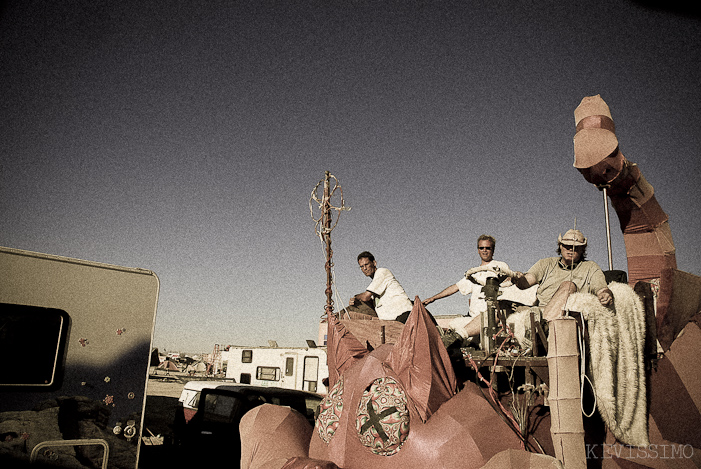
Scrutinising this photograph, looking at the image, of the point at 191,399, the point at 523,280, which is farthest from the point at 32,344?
the point at 191,399

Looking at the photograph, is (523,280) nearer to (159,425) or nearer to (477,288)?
(477,288)

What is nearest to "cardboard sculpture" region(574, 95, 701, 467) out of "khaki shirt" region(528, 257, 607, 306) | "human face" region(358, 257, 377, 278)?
"khaki shirt" region(528, 257, 607, 306)

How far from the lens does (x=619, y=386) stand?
3.79m

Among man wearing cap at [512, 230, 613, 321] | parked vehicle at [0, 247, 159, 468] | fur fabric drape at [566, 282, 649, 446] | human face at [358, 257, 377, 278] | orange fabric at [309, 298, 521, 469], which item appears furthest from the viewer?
human face at [358, 257, 377, 278]

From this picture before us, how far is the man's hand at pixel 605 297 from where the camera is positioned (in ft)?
12.8

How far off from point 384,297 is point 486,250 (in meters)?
1.34

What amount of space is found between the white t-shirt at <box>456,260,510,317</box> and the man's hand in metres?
1.18

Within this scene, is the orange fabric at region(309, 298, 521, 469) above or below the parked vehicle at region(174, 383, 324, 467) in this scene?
above

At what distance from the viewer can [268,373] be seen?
17.8 metres

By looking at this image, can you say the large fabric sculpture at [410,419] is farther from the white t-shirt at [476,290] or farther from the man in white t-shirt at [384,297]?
the man in white t-shirt at [384,297]

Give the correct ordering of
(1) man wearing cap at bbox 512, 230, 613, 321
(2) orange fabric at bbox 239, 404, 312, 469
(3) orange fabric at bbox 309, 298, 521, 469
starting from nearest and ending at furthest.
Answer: (3) orange fabric at bbox 309, 298, 521, 469 < (2) orange fabric at bbox 239, 404, 312, 469 < (1) man wearing cap at bbox 512, 230, 613, 321

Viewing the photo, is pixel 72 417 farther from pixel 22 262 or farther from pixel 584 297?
pixel 584 297

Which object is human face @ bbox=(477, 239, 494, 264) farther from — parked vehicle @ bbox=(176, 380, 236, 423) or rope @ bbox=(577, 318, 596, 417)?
parked vehicle @ bbox=(176, 380, 236, 423)

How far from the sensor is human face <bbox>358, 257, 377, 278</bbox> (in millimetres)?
6410
